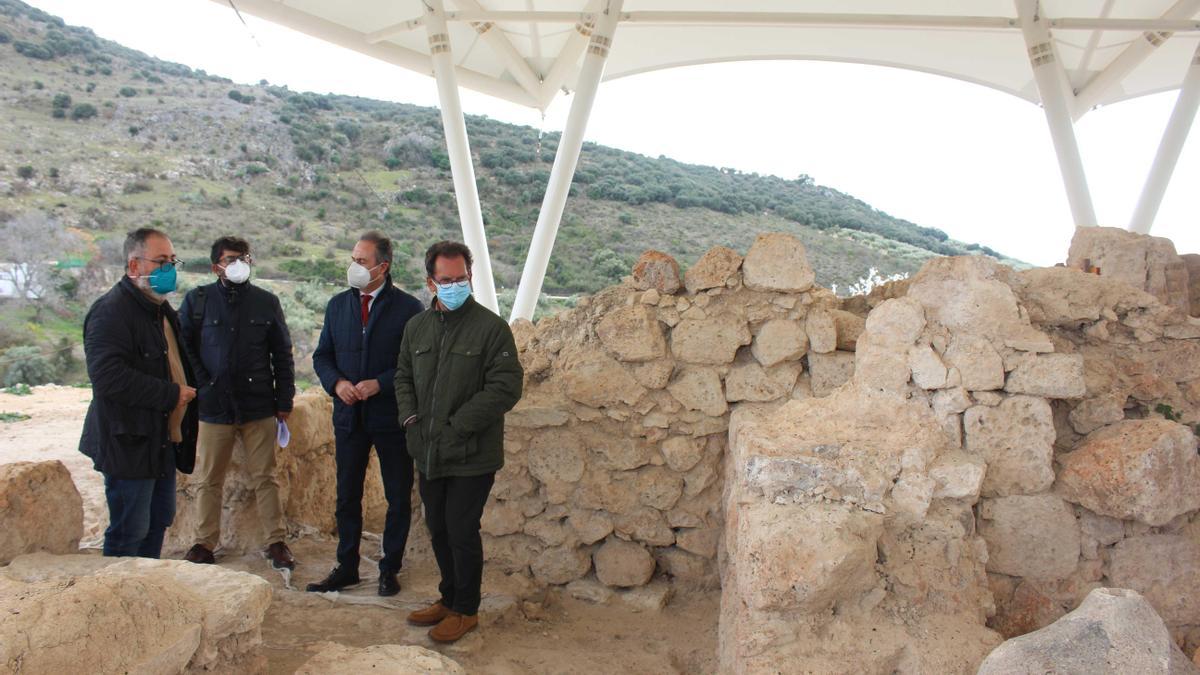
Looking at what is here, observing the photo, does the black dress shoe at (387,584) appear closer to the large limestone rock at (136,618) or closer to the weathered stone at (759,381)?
the large limestone rock at (136,618)

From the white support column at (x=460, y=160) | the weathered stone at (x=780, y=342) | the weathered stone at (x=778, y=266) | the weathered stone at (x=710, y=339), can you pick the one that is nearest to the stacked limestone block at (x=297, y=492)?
the weathered stone at (x=710, y=339)

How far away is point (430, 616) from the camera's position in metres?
3.61

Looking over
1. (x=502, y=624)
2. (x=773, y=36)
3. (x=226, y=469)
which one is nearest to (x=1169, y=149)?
(x=773, y=36)

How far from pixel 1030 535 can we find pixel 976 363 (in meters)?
0.76

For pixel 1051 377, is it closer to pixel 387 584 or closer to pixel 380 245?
pixel 380 245

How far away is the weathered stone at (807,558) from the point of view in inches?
101

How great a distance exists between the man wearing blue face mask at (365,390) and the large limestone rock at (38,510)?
3.98ft

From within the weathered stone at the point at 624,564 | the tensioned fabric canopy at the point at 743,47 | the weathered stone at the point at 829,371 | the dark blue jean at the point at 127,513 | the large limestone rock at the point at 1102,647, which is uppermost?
the tensioned fabric canopy at the point at 743,47

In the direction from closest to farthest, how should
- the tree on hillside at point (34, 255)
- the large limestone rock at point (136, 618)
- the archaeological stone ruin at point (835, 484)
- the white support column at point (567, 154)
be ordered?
the large limestone rock at point (136, 618) < the archaeological stone ruin at point (835, 484) < the white support column at point (567, 154) < the tree on hillside at point (34, 255)

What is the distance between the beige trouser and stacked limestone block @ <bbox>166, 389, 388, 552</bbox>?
0.15m

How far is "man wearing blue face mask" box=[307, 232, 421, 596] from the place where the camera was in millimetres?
3807

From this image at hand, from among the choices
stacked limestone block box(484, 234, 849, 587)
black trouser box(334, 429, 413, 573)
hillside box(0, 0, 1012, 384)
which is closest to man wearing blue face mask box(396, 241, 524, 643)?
black trouser box(334, 429, 413, 573)

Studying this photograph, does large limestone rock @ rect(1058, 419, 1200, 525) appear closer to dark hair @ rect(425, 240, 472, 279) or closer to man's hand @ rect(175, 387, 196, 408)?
dark hair @ rect(425, 240, 472, 279)

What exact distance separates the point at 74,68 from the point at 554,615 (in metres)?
29.2
